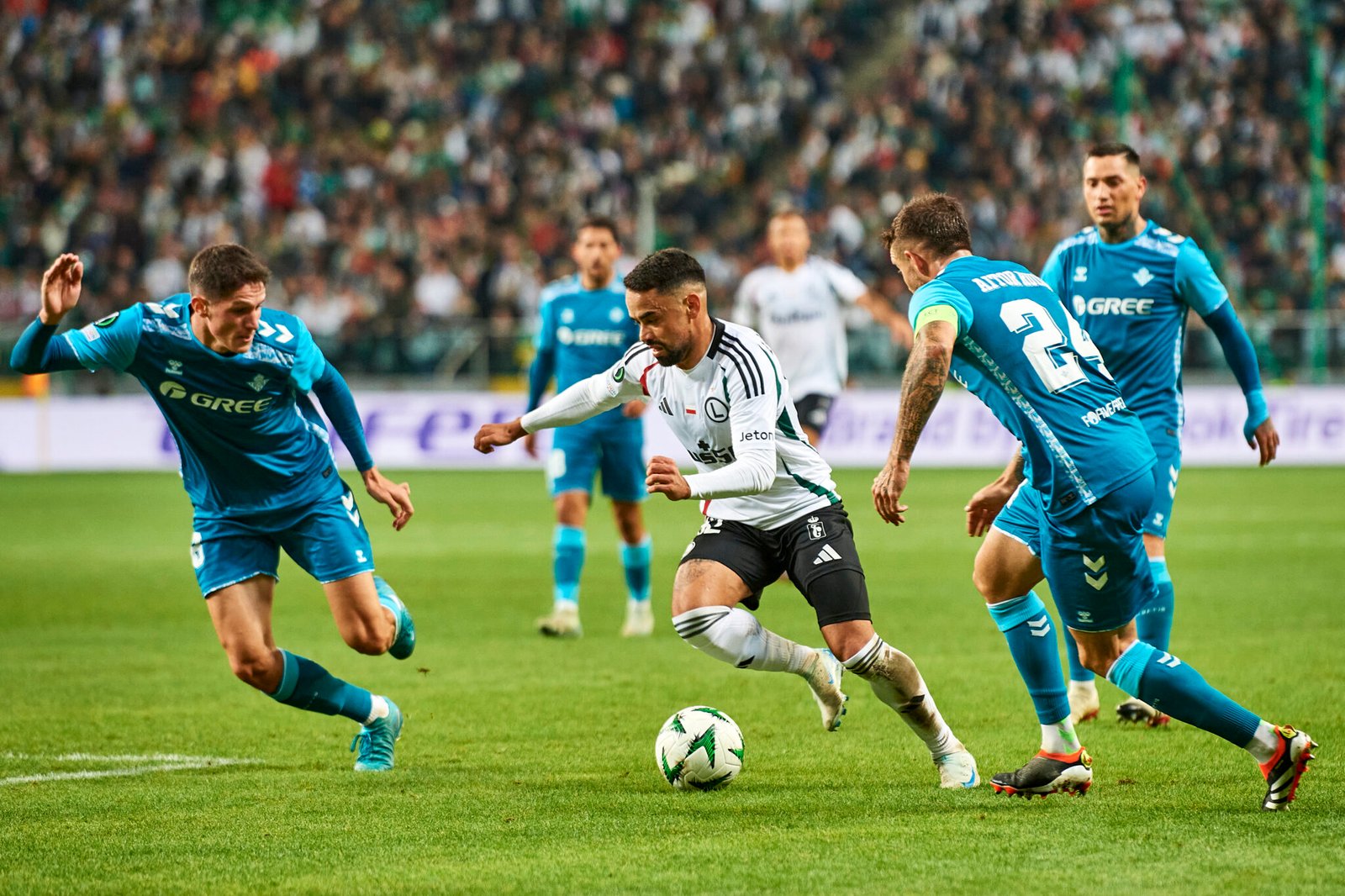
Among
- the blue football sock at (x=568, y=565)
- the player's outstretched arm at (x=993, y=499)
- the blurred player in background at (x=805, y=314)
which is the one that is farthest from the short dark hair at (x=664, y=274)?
the blurred player in background at (x=805, y=314)

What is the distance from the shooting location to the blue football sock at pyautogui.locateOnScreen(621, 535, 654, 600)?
10.5 meters

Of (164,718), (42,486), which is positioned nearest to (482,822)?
(164,718)

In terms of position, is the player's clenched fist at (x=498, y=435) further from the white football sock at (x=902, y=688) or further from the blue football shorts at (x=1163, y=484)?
the blue football shorts at (x=1163, y=484)

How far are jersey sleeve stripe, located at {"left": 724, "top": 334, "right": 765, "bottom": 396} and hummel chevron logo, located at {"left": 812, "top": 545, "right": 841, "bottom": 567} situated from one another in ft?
2.10

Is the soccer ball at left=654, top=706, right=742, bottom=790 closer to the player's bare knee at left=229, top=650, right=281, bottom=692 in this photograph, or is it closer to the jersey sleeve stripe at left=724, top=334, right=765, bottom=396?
the jersey sleeve stripe at left=724, top=334, right=765, bottom=396

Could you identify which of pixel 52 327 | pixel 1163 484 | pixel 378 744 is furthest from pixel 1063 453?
pixel 52 327

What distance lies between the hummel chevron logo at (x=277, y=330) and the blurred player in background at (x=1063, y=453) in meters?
2.47

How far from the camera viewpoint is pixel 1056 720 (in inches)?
235

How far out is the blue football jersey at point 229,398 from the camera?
6332 millimetres

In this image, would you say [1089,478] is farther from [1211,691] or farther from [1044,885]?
[1044,885]

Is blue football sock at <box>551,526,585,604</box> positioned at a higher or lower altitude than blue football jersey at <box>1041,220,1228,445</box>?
lower

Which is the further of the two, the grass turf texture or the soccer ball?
the soccer ball

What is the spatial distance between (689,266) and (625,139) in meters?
23.5

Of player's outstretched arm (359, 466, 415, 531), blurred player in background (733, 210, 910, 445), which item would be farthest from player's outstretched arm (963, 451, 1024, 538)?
blurred player in background (733, 210, 910, 445)
